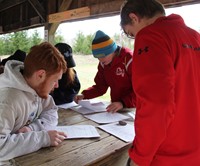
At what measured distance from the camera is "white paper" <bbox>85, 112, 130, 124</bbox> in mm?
1542

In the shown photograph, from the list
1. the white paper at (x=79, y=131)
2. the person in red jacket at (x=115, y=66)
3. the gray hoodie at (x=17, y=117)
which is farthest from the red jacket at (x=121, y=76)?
the gray hoodie at (x=17, y=117)

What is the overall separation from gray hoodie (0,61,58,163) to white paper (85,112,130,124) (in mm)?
335

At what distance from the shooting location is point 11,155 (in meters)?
1.01

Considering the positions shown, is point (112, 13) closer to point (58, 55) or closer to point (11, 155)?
point (58, 55)

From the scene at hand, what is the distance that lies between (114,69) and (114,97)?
25 centimetres

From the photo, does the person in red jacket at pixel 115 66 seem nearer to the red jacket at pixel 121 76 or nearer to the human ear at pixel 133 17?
the red jacket at pixel 121 76

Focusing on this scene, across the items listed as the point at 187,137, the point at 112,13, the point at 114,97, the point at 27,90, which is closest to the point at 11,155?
the point at 27,90

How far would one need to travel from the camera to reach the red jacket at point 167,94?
0.82 m

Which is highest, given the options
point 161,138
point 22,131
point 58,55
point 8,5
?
point 8,5

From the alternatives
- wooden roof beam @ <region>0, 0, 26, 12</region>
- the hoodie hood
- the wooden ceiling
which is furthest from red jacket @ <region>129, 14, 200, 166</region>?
wooden roof beam @ <region>0, 0, 26, 12</region>

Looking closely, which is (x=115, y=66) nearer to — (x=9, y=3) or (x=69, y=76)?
(x=69, y=76)

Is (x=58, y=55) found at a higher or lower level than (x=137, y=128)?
higher

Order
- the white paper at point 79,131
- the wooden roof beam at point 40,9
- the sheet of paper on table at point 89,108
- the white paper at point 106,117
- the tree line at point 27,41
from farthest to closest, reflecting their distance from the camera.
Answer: the tree line at point 27,41 → the wooden roof beam at point 40,9 → the sheet of paper on table at point 89,108 → the white paper at point 106,117 → the white paper at point 79,131

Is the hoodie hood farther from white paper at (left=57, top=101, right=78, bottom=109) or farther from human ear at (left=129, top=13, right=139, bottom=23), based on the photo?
white paper at (left=57, top=101, right=78, bottom=109)
